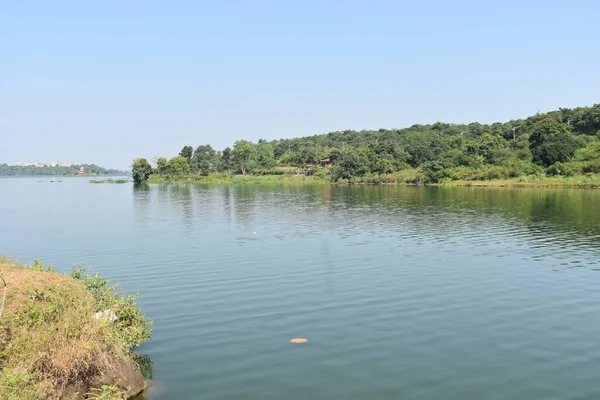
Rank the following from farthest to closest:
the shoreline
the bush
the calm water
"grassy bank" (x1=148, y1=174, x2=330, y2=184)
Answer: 1. "grassy bank" (x1=148, y1=174, x2=330, y2=184)
2. the shoreline
3. the bush
4. the calm water

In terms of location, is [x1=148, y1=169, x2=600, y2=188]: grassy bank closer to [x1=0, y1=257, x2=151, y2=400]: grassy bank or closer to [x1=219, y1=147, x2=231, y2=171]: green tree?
[x1=219, y1=147, x2=231, y2=171]: green tree

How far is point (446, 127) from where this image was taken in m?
156

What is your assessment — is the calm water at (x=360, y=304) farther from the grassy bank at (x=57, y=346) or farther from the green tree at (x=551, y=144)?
the green tree at (x=551, y=144)

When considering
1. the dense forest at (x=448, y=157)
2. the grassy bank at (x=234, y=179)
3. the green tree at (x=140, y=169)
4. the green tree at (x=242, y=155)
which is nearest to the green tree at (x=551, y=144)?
the dense forest at (x=448, y=157)

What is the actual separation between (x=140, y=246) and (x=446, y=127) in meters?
143

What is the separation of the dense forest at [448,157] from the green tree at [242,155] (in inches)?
11.2

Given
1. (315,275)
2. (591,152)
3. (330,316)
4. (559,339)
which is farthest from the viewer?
(591,152)

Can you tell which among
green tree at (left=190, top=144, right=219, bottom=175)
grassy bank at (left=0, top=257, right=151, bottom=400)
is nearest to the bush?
grassy bank at (left=0, top=257, right=151, bottom=400)

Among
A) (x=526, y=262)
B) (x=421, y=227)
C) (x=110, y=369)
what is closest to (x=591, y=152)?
(x=421, y=227)

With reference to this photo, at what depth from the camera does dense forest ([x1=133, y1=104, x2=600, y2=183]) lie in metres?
83.3

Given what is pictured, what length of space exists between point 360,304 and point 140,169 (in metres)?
129

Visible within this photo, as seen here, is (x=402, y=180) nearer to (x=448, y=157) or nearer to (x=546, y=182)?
(x=448, y=157)

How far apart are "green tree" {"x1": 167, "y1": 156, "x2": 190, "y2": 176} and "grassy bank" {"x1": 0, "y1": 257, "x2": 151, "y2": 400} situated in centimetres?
14283

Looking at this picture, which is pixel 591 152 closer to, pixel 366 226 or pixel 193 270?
pixel 366 226
